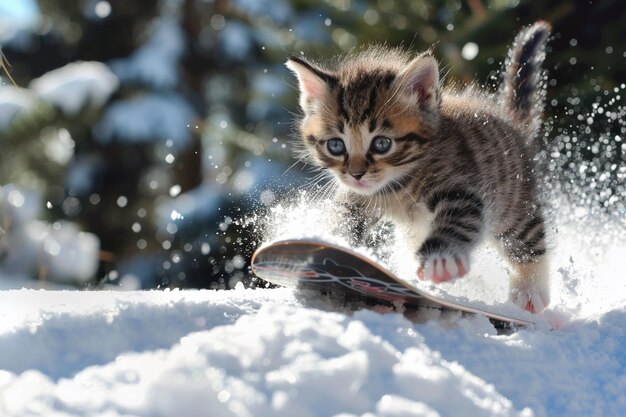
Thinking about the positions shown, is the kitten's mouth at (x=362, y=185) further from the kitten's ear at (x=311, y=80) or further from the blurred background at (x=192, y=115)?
the blurred background at (x=192, y=115)

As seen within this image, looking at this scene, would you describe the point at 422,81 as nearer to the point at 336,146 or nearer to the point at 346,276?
the point at 336,146

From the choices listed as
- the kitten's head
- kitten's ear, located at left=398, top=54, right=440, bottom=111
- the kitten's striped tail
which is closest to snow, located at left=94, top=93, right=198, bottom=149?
the kitten's striped tail

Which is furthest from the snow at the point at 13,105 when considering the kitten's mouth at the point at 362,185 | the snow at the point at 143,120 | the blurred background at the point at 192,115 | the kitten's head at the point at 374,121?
the kitten's mouth at the point at 362,185

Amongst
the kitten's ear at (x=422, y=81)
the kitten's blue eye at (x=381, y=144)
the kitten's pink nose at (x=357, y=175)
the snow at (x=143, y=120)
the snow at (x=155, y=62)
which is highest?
the snow at (x=155, y=62)

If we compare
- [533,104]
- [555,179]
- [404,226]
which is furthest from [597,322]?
[555,179]

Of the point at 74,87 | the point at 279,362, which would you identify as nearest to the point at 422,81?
the point at 279,362

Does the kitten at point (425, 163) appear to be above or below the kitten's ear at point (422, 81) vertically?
below
